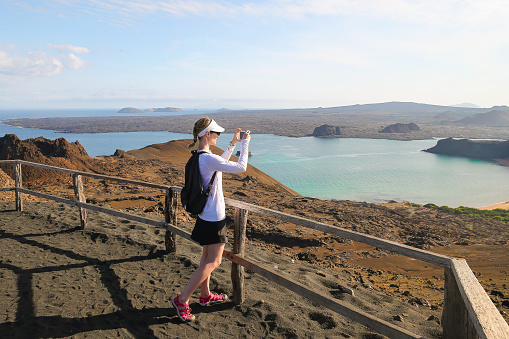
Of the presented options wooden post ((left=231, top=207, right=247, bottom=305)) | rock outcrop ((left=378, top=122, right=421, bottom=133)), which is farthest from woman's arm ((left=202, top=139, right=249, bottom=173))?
rock outcrop ((left=378, top=122, right=421, bottom=133))

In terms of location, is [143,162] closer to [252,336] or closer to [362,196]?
[362,196]

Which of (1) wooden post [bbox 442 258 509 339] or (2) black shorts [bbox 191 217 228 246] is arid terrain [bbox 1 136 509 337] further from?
(2) black shorts [bbox 191 217 228 246]

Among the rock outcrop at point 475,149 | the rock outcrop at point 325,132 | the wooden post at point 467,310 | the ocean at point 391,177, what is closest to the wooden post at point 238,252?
the wooden post at point 467,310

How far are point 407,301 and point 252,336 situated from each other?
4.01 meters

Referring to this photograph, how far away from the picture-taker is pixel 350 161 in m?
67.3

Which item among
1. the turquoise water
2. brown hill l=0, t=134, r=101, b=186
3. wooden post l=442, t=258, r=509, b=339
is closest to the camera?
wooden post l=442, t=258, r=509, b=339

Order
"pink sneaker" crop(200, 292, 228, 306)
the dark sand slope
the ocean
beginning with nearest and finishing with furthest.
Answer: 1. the dark sand slope
2. "pink sneaker" crop(200, 292, 228, 306)
3. the ocean

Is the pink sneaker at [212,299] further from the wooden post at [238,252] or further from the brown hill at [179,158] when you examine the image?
the brown hill at [179,158]

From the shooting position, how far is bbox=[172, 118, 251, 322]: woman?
10.7 feet

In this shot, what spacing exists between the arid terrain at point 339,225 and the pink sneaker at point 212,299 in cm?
247

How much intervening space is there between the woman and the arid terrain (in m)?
2.89

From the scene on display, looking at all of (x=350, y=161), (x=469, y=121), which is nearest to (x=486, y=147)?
(x=350, y=161)

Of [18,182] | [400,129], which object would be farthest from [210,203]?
[400,129]

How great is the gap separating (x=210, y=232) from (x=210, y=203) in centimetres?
31
